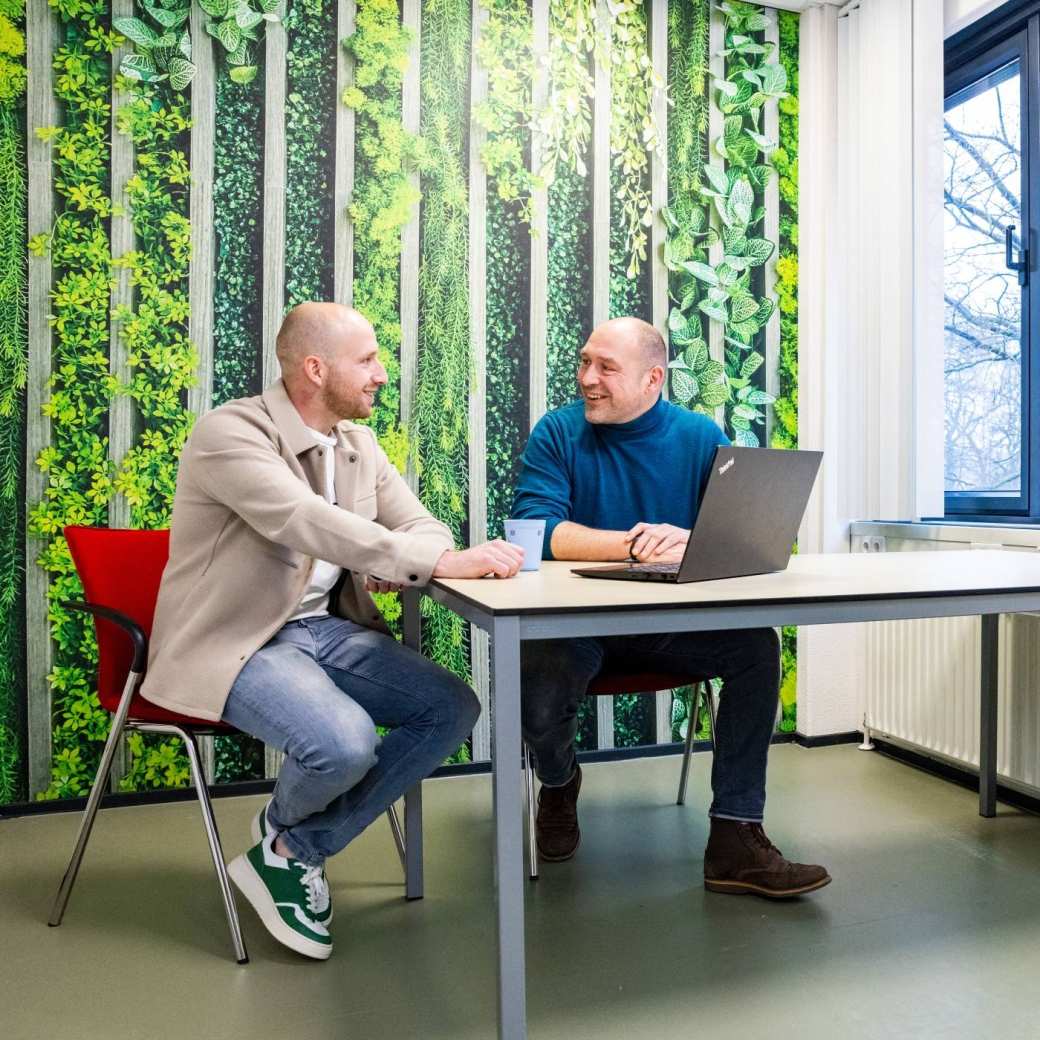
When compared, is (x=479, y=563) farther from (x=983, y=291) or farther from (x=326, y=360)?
(x=983, y=291)

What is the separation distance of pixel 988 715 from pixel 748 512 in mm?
1332

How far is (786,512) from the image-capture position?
194 cm

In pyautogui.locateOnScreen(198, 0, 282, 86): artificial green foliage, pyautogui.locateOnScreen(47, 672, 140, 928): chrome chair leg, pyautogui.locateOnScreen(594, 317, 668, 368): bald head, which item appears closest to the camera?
pyautogui.locateOnScreen(47, 672, 140, 928): chrome chair leg

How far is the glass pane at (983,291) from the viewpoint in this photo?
10.3 ft

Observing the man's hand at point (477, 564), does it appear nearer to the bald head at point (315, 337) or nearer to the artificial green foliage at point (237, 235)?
the bald head at point (315, 337)

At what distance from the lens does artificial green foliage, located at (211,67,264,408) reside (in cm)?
292

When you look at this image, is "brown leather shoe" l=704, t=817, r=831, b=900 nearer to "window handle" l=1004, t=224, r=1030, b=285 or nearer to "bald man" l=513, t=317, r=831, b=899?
"bald man" l=513, t=317, r=831, b=899

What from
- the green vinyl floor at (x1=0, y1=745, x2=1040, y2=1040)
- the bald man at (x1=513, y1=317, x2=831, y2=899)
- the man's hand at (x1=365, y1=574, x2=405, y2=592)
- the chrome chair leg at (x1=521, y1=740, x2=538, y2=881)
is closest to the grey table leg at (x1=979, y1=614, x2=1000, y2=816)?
the green vinyl floor at (x1=0, y1=745, x2=1040, y2=1040)

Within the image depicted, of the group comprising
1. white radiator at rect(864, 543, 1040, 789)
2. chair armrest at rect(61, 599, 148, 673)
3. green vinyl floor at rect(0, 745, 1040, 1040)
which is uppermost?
chair armrest at rect(61, 599, 148, 673)

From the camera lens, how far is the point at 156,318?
2.87 metres

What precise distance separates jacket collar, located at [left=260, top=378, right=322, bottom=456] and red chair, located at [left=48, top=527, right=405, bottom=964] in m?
0.48

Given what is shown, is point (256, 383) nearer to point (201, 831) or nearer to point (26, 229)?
point (26, 229)

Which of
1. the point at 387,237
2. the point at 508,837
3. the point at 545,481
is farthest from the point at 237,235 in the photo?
the point at 508,837

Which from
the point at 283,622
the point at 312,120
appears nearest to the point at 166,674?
the point at 283,622
